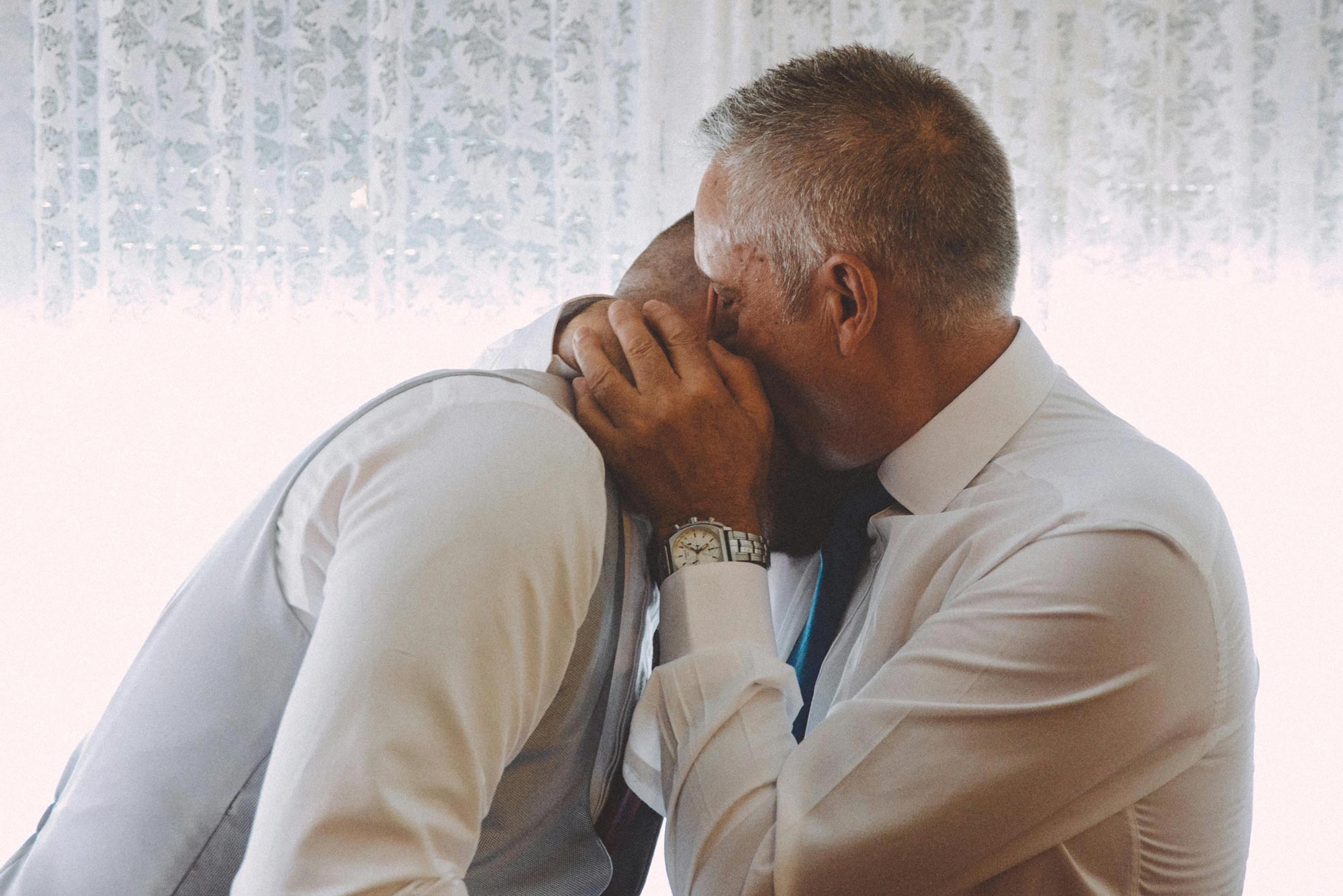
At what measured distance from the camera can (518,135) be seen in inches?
100

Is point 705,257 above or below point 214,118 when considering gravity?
below

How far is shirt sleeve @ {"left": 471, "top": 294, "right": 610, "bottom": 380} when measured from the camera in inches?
43.4

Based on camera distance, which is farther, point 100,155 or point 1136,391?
point 1136,391

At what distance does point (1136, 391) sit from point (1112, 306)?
0.23m

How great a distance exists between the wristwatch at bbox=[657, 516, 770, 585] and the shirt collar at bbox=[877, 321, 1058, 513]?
0.71 feet

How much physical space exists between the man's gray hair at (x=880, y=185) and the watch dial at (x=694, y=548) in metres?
0.25

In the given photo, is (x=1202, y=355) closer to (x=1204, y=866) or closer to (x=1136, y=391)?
(x=1136, y=391)

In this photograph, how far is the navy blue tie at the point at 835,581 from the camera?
1.19 meters

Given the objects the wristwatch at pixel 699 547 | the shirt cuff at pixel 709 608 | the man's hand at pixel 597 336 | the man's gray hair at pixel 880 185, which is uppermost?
the man's gray hair at pixel 880 185

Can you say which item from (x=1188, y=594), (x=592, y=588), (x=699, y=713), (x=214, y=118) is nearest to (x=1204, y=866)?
(x=1188, y=594)

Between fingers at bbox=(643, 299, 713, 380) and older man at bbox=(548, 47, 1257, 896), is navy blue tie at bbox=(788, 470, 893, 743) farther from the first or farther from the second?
fingers at bbox=(643, 299, 713, 380)

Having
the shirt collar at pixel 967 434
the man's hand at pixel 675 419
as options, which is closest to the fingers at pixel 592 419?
the man's hand at pixel 675 419

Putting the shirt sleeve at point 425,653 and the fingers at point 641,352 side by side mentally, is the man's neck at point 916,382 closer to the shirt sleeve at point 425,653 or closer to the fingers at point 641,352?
the fingers at point 641,352

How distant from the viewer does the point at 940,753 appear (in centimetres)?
93
